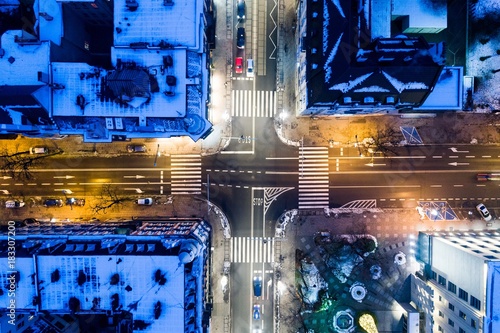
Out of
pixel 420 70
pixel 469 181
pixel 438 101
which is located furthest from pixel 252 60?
pixel 469 181

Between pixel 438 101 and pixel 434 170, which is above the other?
pixel 438 101

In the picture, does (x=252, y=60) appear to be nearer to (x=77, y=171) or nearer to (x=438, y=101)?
(x=438, y=101)

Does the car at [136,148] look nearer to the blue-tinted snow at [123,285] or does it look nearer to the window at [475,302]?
the blue-tinted snow at [123,285]

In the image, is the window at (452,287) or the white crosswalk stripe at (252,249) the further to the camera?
the white crosswalk stripe at (252,249)

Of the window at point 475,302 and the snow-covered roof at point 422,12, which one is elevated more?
the snow-covered roof at point 422,12

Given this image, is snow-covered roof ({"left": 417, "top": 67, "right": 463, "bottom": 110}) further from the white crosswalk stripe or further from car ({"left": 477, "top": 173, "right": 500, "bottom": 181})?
the white crosswalk stripe

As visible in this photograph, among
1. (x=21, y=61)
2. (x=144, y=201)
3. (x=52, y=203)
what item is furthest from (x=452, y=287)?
(x=21, y=61)

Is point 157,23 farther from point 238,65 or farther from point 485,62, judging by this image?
point 485,62

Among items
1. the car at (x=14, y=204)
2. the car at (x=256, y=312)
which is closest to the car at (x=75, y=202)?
the car at (x=14, y=204)
